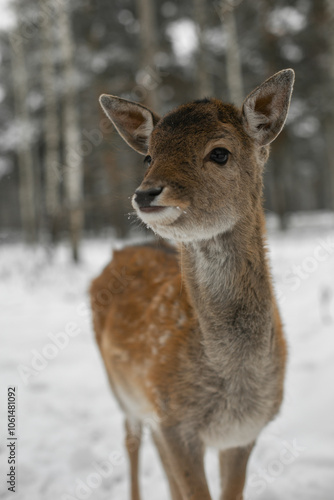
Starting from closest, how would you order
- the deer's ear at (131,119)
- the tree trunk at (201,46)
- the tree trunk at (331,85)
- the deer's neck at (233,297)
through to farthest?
the deer's neck at (233,297)
the deer's ear at (131,119)
the tree trunk at (331,85)
the tree trunk at (201,46)

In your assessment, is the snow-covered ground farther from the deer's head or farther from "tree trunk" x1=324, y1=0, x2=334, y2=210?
"tree trunk" x1=324, y1=0, x2=334, y2=210

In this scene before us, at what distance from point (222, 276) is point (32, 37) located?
14914 mm

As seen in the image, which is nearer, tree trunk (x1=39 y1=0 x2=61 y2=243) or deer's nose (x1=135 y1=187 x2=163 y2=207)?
deer's nose (x1=135 y1=187 x2=163 y2=207)

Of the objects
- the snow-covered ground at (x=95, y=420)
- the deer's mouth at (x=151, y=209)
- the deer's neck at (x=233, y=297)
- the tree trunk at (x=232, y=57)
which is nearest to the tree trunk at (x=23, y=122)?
the tree trunk at (x=232, y=57)

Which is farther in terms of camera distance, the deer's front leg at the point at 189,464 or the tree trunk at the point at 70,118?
Answer: the tree trunk at the point at 70,118

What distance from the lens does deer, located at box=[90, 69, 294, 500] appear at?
1.93 meters

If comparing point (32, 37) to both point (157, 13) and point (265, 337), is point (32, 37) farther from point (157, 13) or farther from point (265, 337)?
point (265, 337)

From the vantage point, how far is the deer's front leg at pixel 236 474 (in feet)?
7.58

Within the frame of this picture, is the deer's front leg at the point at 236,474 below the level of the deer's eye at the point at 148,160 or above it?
below

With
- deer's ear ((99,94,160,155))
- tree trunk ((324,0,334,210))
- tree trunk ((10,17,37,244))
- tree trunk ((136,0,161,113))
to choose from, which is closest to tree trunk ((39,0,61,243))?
tree trunk ((10,17,37,244))

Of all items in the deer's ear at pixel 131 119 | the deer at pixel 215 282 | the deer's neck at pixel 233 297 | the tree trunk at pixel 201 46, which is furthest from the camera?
the tree trunk at pixel 201 46

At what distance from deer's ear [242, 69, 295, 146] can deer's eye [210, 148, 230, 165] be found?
0.25 m

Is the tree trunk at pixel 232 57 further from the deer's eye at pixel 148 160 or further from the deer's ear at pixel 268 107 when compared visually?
the deer's eye at pixel 148 160

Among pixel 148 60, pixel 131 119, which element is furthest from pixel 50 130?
pixel 131 119
